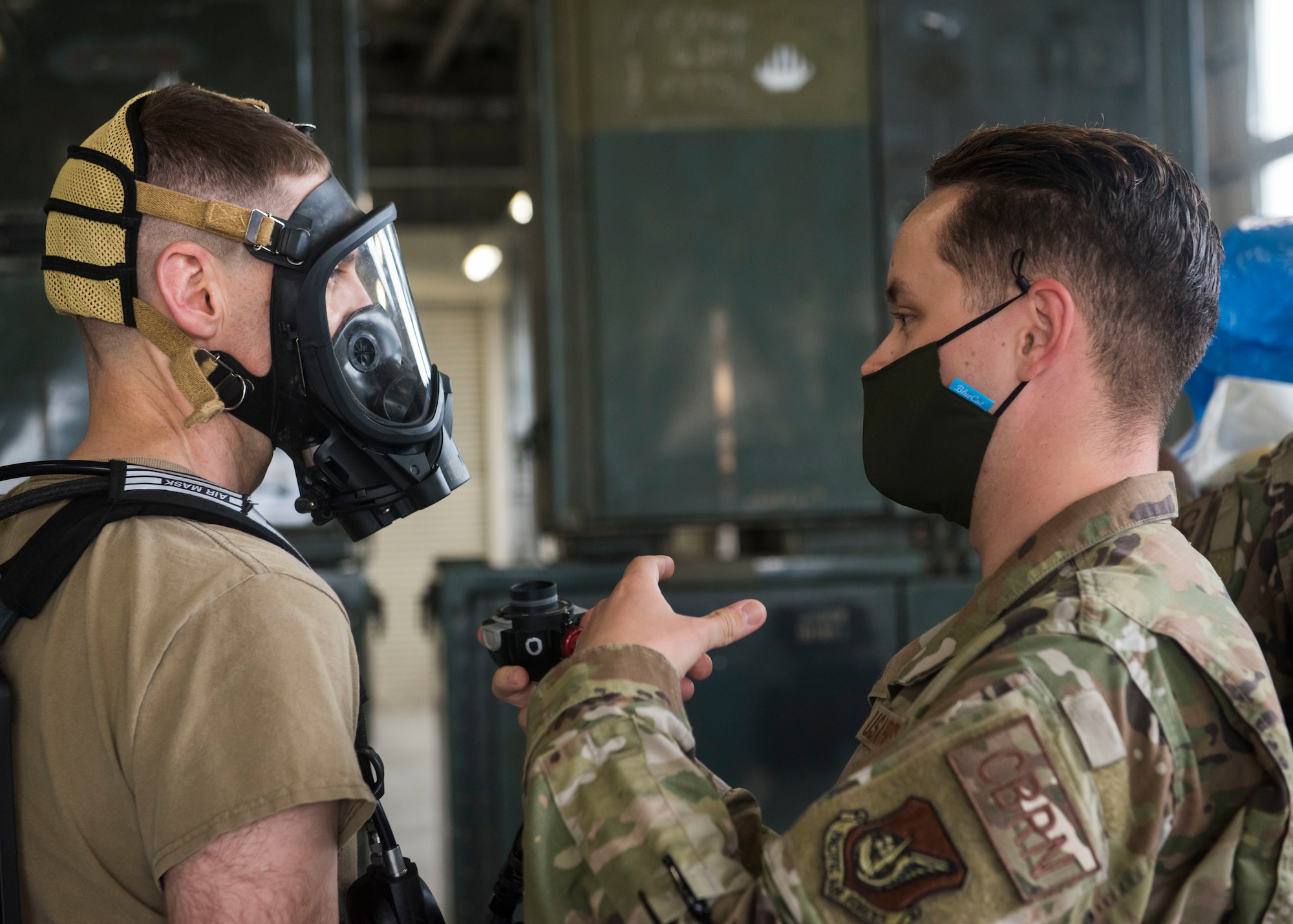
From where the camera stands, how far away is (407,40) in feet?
31.6

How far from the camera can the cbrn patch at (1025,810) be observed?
102cm

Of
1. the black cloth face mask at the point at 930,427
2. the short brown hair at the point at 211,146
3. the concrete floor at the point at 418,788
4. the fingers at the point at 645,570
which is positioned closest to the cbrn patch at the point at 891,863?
the fingers at the point at 645,570

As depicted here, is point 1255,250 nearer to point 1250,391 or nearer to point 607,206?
point 1250,391

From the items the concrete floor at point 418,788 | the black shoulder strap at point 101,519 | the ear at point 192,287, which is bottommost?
the concrete floor at point 418,788

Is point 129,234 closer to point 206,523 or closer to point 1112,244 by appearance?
point 206,523

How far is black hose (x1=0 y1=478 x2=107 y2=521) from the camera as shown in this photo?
4.16 feet

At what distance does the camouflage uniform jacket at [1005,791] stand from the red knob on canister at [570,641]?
0.10 meters

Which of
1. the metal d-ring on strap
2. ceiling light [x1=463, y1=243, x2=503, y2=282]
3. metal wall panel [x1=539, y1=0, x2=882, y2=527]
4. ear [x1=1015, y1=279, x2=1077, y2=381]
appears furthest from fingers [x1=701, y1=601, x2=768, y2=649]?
ceiling light [x1=463, y1=243, x2=503, y2=282]

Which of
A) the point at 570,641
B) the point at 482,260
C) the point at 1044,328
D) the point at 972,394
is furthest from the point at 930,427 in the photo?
the point at 482,260

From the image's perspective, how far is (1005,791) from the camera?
104cm

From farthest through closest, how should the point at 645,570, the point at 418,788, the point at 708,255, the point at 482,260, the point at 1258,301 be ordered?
the point at 482,260 < the point at 418,788 < the point at 708,255 < the point at 1258,301 < the point at 645,570

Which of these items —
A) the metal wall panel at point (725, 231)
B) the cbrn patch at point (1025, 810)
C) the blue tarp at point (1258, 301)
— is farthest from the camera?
the metal wall panel at point (725, 231)

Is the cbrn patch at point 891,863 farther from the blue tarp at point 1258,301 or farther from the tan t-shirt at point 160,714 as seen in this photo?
the blue tarp at point 1258,301

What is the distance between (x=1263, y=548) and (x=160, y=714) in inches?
60.2
